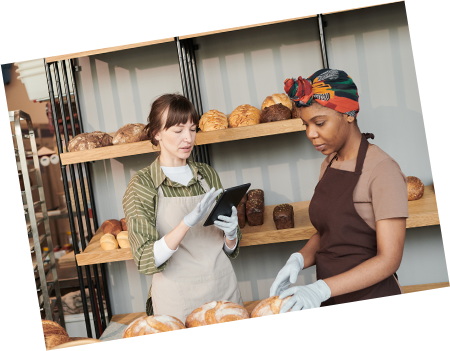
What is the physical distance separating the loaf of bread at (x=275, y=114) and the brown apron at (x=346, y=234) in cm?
86

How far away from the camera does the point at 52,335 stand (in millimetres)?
1193

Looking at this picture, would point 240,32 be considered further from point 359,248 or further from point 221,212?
point 359,248

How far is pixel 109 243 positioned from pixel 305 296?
1.49m

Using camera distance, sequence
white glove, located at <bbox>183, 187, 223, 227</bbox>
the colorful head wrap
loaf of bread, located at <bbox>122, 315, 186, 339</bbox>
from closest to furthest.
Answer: loaf of bread, located at <bbox>122, 315, 186, 339</bbox>, the colorful head wrap, white glove, located at <bbox>183, 187, 223, 227</bbox>

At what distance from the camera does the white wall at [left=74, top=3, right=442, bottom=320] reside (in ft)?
8.27

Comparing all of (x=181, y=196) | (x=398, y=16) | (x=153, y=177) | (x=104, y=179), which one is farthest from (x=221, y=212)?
(x=398, y=16)

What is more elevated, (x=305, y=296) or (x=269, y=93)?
(x=269, y=93)

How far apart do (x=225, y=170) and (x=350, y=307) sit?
1.95m

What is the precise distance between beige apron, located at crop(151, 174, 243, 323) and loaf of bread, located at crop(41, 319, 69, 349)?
1.53 ft

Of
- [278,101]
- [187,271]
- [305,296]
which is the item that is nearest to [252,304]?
[187,271]

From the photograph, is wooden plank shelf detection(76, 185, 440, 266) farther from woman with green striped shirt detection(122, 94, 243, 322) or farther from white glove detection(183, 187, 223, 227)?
white glove detection(183, 187, 223, 227)

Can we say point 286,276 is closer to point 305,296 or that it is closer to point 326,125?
point 305,296

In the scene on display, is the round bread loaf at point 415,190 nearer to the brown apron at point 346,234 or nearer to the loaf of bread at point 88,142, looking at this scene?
the brown apron at point 346,234

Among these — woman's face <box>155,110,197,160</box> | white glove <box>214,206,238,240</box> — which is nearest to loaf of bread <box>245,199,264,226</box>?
white glove <box>214,206,238,240</box>
